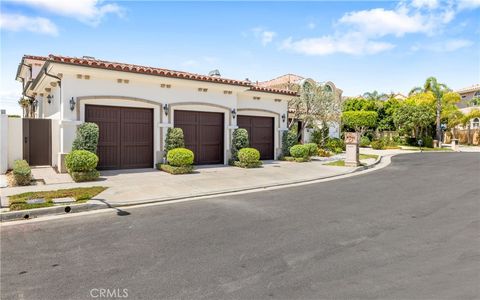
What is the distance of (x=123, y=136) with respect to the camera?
13.8m

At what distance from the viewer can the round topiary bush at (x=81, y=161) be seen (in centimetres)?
1073

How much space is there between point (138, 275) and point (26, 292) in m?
1.30

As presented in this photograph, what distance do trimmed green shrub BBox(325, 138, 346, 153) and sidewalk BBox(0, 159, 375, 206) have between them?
11.4 metres

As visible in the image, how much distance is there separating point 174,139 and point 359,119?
1034 inches

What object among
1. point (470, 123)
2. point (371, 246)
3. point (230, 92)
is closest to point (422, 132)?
point (470, 123)

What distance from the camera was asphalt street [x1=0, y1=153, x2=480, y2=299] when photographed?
391 cm

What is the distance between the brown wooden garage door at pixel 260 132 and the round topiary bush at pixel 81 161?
916 centimetres

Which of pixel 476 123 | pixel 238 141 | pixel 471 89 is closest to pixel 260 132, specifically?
pixel 238 141

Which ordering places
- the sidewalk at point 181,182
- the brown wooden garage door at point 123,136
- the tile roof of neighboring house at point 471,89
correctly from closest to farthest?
the sidewalk at point 181,182
the brown wooden garage door at point 123,136
the tile roof of neighboring house at point 471,89

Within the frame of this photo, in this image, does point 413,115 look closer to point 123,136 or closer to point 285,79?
point 285,79

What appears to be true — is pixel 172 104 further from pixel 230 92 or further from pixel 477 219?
pixel 477 219

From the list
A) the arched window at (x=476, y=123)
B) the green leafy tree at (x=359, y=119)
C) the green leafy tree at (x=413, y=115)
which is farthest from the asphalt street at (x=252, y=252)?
the arched window at (x=476, y=123)

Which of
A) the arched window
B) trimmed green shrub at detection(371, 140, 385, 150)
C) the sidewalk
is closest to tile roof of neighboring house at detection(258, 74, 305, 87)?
trimmed green shrub at detection(371, 140, 385, 150)

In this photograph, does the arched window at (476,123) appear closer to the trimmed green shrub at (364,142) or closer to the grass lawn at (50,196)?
the trimmed green shrub at (364,142)
